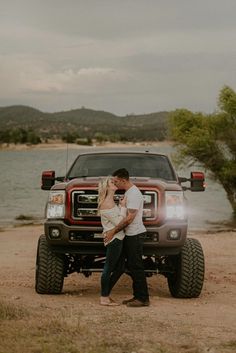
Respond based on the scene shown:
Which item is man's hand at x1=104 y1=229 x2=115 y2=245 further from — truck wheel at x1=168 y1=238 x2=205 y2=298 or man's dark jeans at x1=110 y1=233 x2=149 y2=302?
truck wheel at x1=168 y1=238 x2=205 y2=298

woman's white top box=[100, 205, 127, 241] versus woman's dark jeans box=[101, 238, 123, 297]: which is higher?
woman's white top box=[100, 205, 127, 241]

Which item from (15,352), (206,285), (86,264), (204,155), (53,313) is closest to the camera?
(15,352)

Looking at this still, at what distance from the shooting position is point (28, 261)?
1542 cm

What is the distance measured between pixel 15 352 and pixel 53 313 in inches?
71.0

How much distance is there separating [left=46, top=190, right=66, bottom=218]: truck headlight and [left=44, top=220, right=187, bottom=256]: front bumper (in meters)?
0.10

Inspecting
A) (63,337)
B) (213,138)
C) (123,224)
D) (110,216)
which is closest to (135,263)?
(123,224)

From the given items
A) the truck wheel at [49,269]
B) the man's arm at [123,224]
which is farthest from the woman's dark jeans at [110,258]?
the truck wheel at [49,269]

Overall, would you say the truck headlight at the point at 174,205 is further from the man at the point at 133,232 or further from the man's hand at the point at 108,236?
the man's hand at the point at 108,236

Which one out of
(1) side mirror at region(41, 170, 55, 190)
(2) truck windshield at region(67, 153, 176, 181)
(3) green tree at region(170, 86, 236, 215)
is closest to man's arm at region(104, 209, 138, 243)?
(2) truck windshield at region(67, 153, 176, 181)

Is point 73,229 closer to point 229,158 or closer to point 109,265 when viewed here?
point 109,265

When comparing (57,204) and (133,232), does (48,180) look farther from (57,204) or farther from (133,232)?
(133,232)

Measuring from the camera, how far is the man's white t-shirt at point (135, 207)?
29.0 ft

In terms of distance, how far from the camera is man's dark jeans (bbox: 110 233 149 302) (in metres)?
9.06

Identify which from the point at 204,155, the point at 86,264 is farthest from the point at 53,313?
the point at 204,155
